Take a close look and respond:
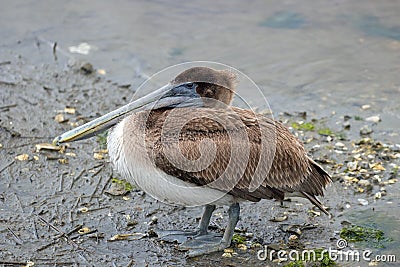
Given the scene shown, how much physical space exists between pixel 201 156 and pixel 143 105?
0.74 m

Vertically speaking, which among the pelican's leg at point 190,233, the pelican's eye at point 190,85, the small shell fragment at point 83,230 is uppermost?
the pelican's eye at point 190,85

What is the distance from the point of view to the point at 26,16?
10.2 metres

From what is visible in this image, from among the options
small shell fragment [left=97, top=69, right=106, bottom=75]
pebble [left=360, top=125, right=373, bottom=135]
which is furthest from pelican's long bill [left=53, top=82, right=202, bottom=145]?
small shell fragment [left=97, top=69, right=106, bottom=75]

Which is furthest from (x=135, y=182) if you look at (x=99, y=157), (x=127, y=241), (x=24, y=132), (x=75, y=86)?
(x=75, y=86)

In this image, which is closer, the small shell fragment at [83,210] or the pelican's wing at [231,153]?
the pelican's wing at [231,153]

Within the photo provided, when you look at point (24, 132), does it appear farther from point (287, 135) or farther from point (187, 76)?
point (287, 135)

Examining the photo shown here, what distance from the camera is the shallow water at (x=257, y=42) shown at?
8.33 meters

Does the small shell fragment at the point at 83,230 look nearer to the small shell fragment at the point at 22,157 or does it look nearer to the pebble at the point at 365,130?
the small shell fragment at the point at 22,157

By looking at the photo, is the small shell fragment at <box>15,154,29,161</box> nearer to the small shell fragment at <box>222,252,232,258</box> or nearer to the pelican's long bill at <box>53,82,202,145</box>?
the pelican's long bill at <box>53,82,202,145</box>

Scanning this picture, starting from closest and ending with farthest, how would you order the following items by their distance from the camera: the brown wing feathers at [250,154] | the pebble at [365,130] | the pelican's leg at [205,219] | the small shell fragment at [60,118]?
1. the brown wing feathers at [250,154]
2. the pelican's leg at [205,219]
3. the pebble at [365,130]
4. the small shell fragment at [60,118]

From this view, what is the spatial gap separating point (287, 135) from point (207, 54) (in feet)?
13.1

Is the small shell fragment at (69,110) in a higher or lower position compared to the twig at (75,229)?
higher

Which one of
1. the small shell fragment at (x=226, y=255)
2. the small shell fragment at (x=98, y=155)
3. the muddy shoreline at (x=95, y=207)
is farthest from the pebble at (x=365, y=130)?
the small shell fragment at (x=98, y=155)

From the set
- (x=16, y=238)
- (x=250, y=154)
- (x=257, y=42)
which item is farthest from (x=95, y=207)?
(x=257, y=42)
